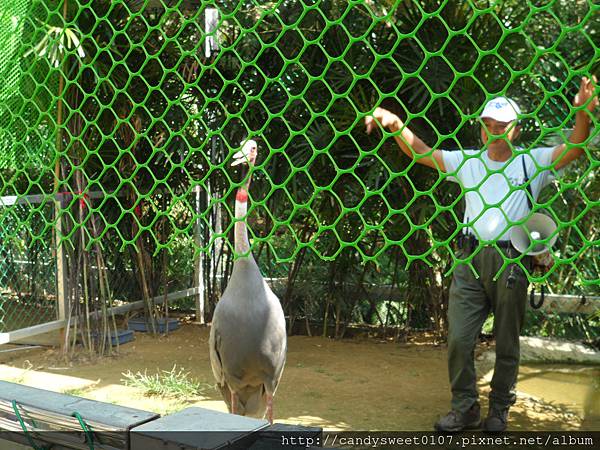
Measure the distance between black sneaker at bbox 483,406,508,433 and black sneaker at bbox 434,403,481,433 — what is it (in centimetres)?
7

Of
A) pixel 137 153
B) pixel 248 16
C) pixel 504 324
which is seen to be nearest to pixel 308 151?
pixel 248 16

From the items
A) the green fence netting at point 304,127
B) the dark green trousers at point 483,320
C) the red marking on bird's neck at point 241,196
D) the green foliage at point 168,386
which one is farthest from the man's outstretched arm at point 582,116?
the green foliage at point 168,386

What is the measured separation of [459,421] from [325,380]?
146cm

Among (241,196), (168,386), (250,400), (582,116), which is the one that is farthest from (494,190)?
(168,386)

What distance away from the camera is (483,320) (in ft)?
12.0

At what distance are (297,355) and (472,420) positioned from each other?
2208 millimetres

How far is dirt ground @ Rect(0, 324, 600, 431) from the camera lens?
4125 millimetres

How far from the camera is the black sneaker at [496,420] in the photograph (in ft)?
12.2

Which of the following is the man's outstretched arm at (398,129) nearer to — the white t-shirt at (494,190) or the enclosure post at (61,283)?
the white t-shirt at (494,190)

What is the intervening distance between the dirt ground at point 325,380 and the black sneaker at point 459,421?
215mm

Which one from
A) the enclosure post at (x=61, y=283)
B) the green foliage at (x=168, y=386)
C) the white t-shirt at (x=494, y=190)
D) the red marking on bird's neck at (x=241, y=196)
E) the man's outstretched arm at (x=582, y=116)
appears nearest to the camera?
the man's outstretched arm at (x=582, y=116)

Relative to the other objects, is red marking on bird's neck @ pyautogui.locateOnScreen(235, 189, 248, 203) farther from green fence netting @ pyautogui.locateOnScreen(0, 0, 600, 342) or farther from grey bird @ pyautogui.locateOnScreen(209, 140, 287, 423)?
green fence netting @ pyautogui.locateOnScreen(0, 0, 600, 342)

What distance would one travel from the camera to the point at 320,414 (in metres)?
4.19

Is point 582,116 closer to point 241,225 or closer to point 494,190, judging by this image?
point 494,190
